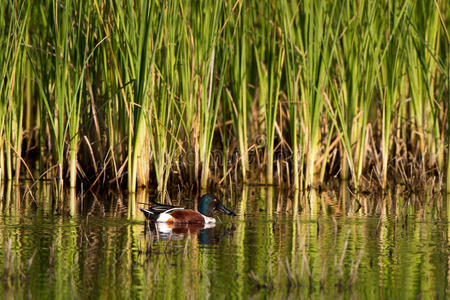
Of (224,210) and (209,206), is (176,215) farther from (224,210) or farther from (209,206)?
(224,210)

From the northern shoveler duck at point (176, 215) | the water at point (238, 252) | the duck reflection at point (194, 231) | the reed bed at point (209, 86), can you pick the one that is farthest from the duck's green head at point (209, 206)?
the reed bed at point (209, 86)

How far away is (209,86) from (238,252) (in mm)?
4424

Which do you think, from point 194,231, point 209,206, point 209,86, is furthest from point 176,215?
point 209,86

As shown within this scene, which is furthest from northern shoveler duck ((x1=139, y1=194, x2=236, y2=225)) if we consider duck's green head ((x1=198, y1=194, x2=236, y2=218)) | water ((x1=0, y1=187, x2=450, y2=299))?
water ((x1=0, y1=187, x2=450, y2=299))

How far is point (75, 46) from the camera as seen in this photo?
11.8m

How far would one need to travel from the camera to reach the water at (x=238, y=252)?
22.2ft

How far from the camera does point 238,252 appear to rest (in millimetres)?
8227

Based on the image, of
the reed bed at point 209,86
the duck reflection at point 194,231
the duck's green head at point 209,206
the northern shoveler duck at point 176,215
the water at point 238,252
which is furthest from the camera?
the reed bed at point 209,86

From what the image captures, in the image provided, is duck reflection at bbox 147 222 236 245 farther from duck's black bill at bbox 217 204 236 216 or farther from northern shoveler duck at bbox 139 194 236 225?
duck's black bill at bbox 217 204 236 216

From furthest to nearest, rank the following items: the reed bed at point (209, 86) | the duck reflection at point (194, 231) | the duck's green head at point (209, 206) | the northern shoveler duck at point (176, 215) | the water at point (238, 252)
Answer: the reed bed at point (209, 86)
the duck's green head at point (209, 206)
the northern shoveler duck at point (176, 215)
the duck reflection at point (194, 231)
the water at point (238, 252)

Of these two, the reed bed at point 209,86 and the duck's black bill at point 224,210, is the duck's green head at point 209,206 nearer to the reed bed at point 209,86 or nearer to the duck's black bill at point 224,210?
the duck's black bill at point 224,210

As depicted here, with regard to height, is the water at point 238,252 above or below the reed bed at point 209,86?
below

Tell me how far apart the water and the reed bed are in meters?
0.97

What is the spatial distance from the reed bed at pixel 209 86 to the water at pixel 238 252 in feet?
3.19
